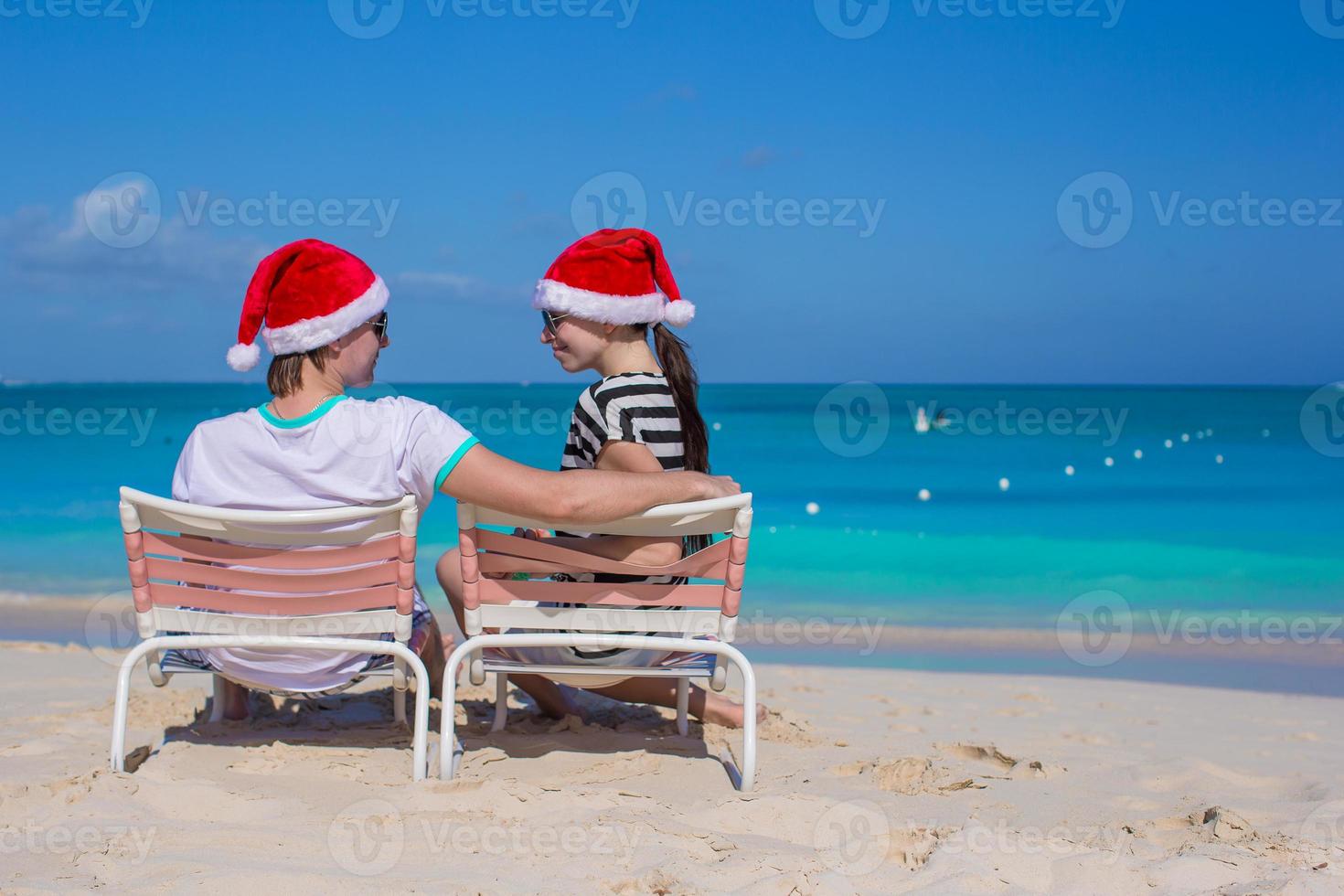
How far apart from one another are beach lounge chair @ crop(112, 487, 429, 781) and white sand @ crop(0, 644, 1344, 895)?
323 millimetres

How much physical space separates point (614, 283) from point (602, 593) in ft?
3.25

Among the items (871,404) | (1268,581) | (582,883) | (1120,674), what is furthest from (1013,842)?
(871,404)

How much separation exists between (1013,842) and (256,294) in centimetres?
257

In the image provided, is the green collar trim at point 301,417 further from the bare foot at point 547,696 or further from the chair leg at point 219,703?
the bare foot at point 547,696

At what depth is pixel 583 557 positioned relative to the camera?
3223 millimetres

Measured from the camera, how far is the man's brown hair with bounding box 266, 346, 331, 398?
3230 millimetres

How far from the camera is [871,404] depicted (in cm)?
5731

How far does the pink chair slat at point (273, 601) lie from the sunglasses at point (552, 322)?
38.6 inches

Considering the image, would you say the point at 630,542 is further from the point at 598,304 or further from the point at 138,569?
the point at 138,569

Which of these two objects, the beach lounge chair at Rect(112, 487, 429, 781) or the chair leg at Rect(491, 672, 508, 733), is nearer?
the beach lounge chair at Rect(112, 487, 429, 781)

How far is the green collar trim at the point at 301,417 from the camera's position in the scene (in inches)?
123

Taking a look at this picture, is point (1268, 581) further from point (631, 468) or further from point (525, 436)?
point (525, 436)

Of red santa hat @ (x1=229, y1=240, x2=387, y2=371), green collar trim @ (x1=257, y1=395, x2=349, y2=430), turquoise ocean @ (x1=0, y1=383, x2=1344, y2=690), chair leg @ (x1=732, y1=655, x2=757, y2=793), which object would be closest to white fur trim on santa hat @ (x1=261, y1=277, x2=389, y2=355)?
red santa hat @ (x1=229, y1=240, x2=387, y2=371)

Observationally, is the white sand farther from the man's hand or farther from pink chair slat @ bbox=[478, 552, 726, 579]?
the man's hand
